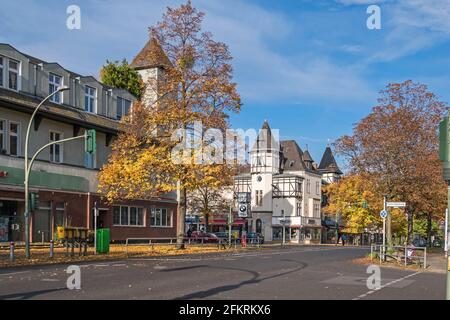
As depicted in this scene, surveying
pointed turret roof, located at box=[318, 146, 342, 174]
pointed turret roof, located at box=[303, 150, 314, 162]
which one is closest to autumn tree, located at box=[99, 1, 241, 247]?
pointed turret roof, located at box=[303, 150, 314, 162]

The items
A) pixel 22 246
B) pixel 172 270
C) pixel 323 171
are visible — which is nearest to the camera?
pixel 172 270

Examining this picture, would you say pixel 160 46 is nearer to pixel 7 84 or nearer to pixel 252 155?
pixel 7 84

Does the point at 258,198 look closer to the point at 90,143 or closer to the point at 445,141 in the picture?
the point at 90,143

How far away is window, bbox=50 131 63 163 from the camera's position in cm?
3834

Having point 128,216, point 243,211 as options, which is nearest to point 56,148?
point 128,216

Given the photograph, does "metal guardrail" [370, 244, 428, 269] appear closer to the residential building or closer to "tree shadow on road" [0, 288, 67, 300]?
"tree shadow on road" [0, 288, 67, 300]

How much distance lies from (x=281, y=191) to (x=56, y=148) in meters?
53.0

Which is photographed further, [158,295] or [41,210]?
[41,210]

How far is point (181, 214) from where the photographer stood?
37.5 metres

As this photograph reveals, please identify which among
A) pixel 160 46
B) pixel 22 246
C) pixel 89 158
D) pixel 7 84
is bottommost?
pixel 22 246

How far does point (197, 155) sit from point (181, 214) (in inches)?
180

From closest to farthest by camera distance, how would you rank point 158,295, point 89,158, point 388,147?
point 158,295 → point 388,147 → point 89,158

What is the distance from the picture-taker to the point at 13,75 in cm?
3534
